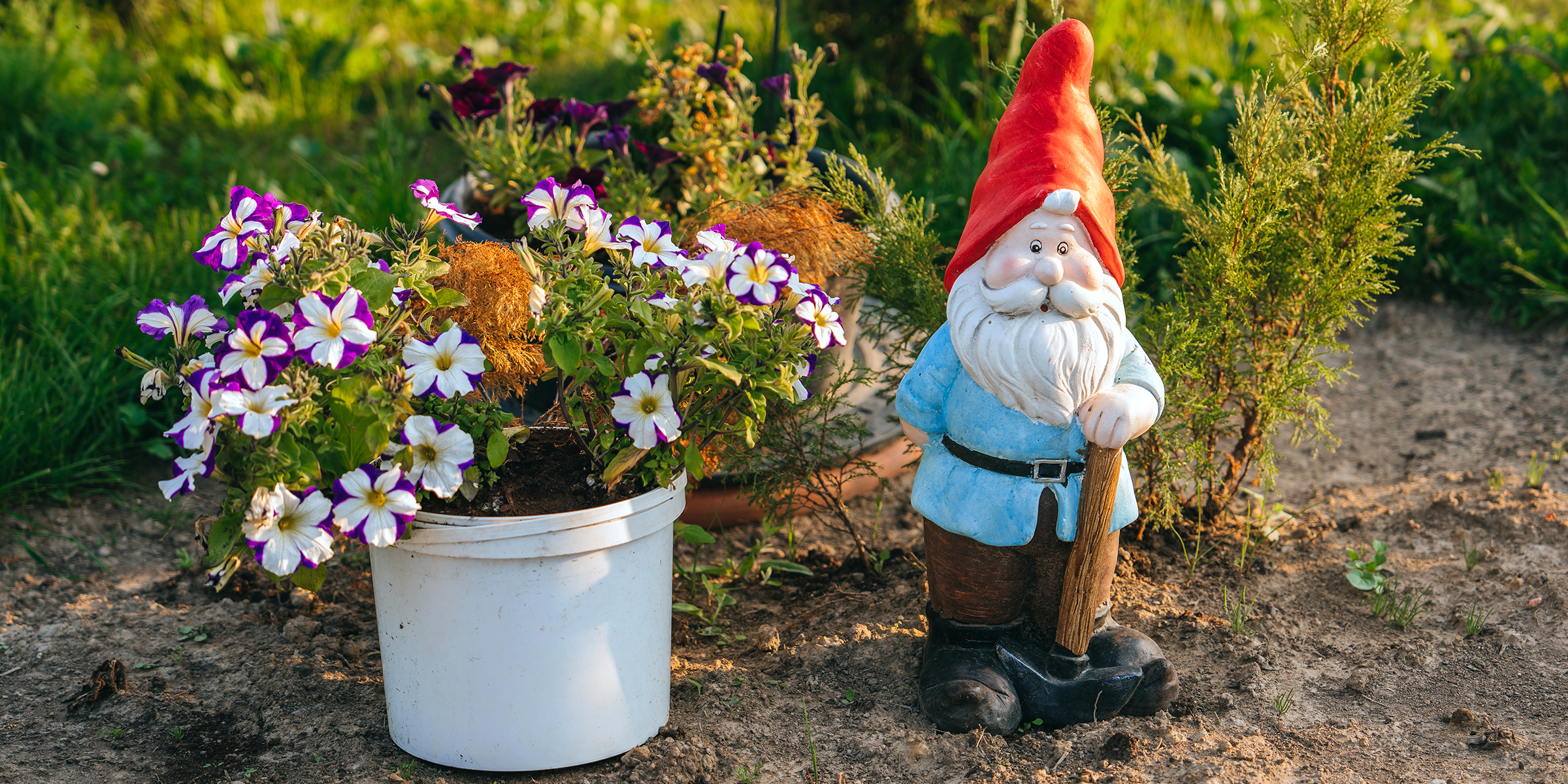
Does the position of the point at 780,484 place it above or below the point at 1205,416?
below

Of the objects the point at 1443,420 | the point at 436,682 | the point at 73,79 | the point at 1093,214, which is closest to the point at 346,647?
the point at 436,682

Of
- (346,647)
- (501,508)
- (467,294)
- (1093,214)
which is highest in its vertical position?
(1093,214)

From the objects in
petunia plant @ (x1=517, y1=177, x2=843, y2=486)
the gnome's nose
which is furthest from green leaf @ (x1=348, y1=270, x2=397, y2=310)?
the gnome's nose

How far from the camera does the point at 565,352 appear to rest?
1.78m

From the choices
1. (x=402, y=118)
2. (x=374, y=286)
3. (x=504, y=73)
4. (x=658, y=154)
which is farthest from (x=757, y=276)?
(x=402, y=118)

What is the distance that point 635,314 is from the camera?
1891 millimetres

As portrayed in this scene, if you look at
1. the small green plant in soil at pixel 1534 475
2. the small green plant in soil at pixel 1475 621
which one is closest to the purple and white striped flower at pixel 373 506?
the small green plant in soil at pixel 1475 621

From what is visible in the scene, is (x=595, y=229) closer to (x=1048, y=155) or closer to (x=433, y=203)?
(x=433, y=203)

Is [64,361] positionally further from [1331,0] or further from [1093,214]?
[1331,0]

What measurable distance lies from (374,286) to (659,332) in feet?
1.47

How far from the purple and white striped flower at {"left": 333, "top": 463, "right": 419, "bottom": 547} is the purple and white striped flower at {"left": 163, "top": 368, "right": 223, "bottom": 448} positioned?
0.67 ft

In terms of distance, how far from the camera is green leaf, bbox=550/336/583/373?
177cm

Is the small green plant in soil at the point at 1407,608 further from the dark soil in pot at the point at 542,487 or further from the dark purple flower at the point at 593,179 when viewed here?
the dark purple flower at the point at 593,179

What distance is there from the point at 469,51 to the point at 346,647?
60.8 inches
